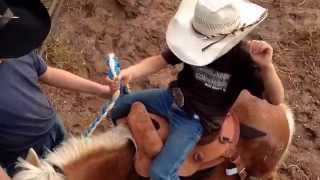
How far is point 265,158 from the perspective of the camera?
3457 mm

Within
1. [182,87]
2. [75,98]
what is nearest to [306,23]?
[75,98]

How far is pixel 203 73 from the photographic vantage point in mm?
3021

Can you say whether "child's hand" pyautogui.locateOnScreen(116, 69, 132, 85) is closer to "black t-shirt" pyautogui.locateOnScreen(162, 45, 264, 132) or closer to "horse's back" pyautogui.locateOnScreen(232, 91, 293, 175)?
"black t-shirt" pyautogui.locateOnScreen(162, 45, 264, 132)

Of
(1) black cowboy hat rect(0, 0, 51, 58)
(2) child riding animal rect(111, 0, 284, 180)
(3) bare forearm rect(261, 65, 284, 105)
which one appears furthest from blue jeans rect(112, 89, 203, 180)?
(1) black cowboy hat rect(0, 0, 51, 58)

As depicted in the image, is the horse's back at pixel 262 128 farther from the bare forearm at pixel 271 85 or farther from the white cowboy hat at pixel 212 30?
the white cowboy hat at pixel 212 30

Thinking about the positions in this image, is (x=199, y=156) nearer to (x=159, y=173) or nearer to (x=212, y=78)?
(x=159, y=173)

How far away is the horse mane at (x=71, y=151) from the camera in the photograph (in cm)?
275

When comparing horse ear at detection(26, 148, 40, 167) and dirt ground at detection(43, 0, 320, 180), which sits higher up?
horse ear at detection(26, 148, 40, 167)

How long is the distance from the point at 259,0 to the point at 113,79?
271cm

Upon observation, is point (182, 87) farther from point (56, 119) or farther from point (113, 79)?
point (56, 119)

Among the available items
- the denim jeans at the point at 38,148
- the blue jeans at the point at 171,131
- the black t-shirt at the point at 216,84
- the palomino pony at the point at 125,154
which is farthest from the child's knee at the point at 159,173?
Answer: the denim jeans at the point at 38,148

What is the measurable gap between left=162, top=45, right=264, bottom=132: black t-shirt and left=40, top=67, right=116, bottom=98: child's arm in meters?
0.34

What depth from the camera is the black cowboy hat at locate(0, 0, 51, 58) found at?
2.57 m

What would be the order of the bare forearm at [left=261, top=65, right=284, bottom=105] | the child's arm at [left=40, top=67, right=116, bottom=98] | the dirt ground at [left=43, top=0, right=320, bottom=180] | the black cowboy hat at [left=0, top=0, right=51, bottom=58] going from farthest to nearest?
the dirt ground at [left=43, top=0, right=320, bottom=180], the child's arm at [left=40, top=67, right=116, bottom=98], the bare forearm at [left=261, top=65, right=284, bottom=105], the black cowboy hat at [left=0, top=0, right=51, bottom=58]
